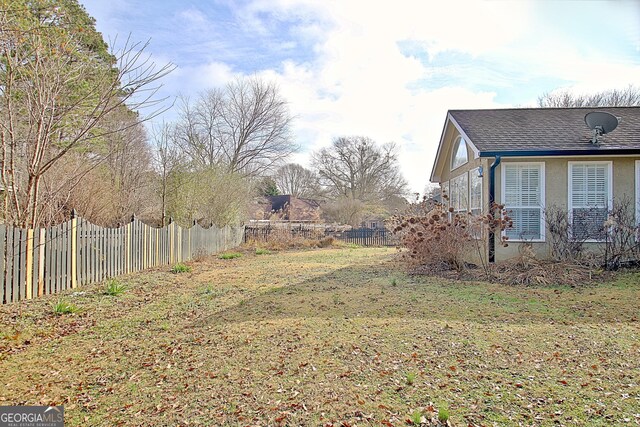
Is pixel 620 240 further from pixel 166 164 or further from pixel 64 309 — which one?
pixel 166 164

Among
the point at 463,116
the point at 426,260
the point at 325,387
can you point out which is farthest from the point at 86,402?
the point at 463,116

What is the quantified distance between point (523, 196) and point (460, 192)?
8.98 ft

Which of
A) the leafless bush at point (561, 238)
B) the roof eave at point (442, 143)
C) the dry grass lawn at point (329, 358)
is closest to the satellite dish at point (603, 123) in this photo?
the leafless bush at point (561, 238)

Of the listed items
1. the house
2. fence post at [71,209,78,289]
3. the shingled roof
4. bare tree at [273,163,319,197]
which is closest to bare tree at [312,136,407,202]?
bare tree at [273,163,319,197]

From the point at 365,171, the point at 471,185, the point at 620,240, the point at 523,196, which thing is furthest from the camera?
the point at 365,171

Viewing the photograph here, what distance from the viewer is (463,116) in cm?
1135

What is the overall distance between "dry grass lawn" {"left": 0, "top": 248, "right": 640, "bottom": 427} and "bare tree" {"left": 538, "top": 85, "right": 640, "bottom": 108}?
22189 mm

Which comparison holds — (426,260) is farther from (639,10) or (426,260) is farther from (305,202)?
(305,202)

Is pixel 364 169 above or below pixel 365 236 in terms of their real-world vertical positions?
above

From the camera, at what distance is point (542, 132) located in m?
9.84

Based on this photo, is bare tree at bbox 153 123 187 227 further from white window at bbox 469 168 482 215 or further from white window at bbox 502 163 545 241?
white window at bbox 502 163 545 241

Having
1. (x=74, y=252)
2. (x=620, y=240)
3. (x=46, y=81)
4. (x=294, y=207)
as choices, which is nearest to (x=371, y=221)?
(x=294, y=207)

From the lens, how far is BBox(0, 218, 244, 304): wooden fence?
5.46m
